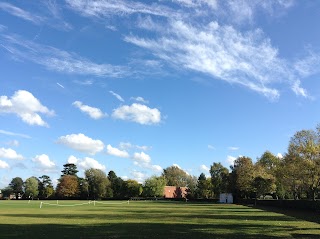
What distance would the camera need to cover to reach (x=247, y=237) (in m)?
16.8

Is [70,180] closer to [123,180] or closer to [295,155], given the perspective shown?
[123,180]

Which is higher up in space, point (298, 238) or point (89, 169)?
point (89, 169)

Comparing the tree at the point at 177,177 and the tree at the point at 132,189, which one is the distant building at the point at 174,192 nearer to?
the tree at the point at 177,177

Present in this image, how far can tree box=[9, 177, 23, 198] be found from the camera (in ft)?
555

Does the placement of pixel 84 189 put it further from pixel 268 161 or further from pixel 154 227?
pixel 154 227

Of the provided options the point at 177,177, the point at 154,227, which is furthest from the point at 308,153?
the point at 177,177

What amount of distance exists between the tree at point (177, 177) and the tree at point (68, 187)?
44375mm

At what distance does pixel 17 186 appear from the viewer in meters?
173

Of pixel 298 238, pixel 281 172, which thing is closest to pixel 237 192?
pixel 281 172

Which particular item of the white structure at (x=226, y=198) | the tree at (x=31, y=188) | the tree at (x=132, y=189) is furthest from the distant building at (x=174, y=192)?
the tree at (x=31, y=188)

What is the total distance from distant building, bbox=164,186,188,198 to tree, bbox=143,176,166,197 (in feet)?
20.3

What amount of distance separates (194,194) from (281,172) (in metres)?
73.3

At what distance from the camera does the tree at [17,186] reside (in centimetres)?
16923

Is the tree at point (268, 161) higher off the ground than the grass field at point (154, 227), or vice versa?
the tree at point (268, 161)
